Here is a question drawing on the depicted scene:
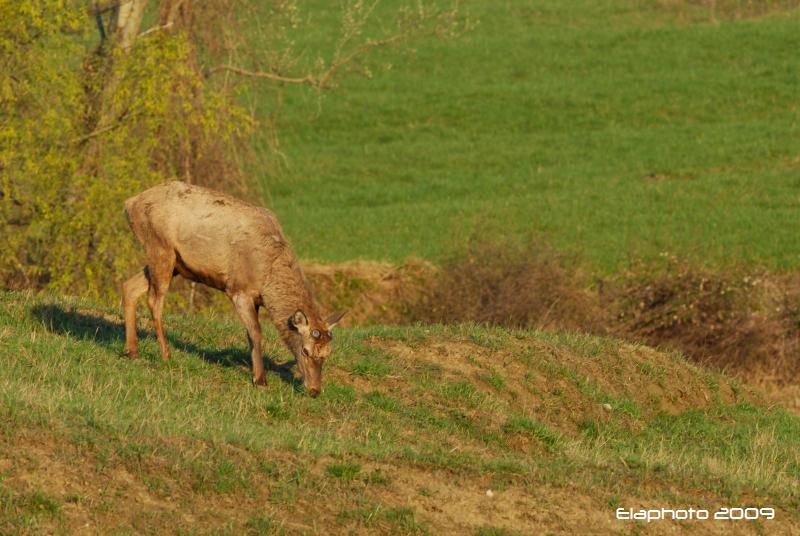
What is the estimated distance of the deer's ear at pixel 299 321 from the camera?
1426 cm

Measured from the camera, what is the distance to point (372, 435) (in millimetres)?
13570

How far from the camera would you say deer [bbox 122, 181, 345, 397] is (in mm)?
14500

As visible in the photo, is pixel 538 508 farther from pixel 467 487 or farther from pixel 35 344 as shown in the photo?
pixel 35 344

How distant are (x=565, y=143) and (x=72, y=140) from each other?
81.9ft

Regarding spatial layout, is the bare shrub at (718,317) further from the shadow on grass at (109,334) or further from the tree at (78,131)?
the shadow on grass at (109,334)

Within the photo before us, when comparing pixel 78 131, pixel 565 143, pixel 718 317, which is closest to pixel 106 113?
pixel 78 131

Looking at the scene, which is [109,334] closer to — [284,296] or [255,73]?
[284,296]

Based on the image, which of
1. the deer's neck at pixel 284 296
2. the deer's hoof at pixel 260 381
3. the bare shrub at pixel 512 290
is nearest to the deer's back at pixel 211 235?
the deer's neck at pixel 284 296

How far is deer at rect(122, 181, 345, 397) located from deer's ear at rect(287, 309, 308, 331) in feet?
0.04

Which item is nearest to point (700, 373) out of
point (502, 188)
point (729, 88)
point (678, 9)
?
point (502, 188)

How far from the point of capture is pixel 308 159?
4631 centimetres

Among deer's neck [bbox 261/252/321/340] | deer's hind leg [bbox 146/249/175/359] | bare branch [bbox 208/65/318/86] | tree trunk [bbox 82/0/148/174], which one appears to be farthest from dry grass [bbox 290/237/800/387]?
deer's hind leg [bbox 146/249/175/359]

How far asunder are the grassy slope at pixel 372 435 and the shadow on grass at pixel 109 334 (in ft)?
0.14

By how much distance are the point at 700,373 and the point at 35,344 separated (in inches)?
399
